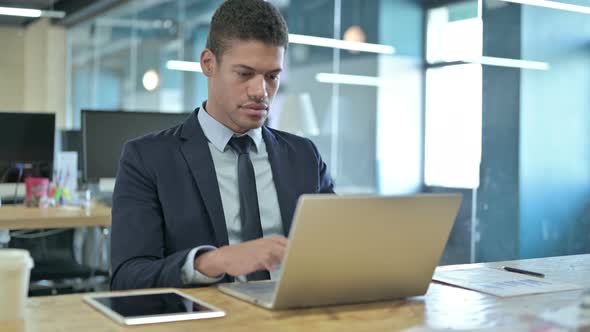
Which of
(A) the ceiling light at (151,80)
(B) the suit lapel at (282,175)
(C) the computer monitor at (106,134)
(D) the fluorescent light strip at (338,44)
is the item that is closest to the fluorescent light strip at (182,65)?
(A) the ceiling light at (151,80)

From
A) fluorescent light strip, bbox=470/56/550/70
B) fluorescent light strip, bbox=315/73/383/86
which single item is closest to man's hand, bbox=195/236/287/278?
fluorescent light strip, bbox=470/56/550/70

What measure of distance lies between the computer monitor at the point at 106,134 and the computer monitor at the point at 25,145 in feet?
0.70

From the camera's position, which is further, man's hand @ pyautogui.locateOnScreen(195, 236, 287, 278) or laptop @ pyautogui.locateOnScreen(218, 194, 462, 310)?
man's hand @ pyautogui.locateOnScreen(195, 236, 287, 278)

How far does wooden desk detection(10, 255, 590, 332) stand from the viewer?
118cm

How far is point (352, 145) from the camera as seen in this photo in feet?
18.6

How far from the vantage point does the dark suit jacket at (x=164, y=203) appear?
1.72 metres

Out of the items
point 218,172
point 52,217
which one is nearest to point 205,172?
point 218,172

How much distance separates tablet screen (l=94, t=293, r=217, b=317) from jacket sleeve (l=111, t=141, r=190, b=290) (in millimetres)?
232

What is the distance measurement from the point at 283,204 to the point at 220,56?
0.40 m

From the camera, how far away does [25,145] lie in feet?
13.4

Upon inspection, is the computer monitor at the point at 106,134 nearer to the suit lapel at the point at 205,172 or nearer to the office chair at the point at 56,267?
the office chair at the point at 56,267

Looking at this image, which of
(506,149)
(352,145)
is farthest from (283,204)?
(352,145)

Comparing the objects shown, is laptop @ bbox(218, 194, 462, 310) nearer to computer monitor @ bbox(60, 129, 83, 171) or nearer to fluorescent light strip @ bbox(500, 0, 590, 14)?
fluorescent light strip @ bbox(500, 0, 590, 14)

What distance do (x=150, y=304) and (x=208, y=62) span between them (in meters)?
0.78
